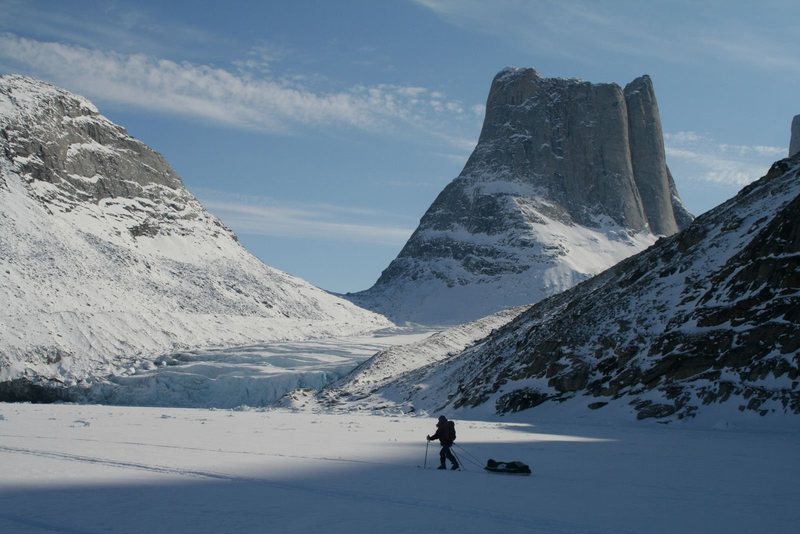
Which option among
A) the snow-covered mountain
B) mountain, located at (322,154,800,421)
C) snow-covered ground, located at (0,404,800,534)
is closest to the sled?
snow-covered ground, located at (0,404,800,534)

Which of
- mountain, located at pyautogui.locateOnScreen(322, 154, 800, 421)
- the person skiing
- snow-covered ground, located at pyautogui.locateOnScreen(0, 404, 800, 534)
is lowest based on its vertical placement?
snow-covered ground, located at pyautogui.locateOnScreen(0, 404, 800, 534)

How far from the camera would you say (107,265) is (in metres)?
89.6

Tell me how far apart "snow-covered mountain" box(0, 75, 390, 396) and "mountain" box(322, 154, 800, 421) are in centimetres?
3236

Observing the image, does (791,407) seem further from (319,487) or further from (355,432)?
(319,487)

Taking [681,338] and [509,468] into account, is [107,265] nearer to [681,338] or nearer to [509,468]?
[681,338]

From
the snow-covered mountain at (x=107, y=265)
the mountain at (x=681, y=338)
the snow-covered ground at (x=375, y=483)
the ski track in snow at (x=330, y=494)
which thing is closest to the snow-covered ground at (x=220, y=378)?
the snow-covered mountain at (x=107, y=265)

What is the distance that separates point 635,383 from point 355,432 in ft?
51.6

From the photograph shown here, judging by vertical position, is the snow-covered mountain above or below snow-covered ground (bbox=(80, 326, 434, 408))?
above

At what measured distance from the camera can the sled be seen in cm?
1859

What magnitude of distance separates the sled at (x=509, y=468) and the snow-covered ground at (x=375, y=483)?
486mm

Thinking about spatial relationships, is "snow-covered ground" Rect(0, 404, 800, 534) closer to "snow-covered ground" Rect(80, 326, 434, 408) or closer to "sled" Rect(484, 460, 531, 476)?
"sled" Rect(484, 460, 531, 476)

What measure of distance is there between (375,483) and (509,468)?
4.04 m

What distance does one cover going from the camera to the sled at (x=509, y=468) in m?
18.6

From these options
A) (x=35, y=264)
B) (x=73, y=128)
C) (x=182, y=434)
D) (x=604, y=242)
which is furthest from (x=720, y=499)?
(x=604, y=242)
